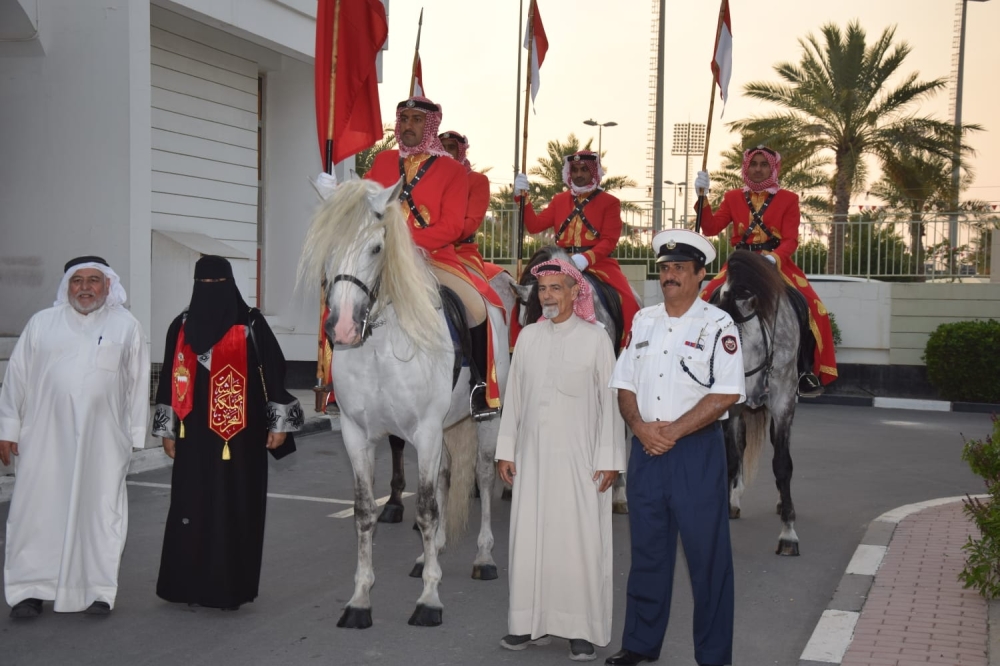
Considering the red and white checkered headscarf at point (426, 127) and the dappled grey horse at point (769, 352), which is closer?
the red and white checkered headscarf at point (426, 127)

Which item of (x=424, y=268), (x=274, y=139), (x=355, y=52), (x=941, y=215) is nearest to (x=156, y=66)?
(x=274, y=139)

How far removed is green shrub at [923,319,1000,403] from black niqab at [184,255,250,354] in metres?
15.3

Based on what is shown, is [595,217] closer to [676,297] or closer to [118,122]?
[676,297]

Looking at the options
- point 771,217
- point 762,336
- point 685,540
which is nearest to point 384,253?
point 685,540

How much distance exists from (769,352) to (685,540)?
334 centimetres

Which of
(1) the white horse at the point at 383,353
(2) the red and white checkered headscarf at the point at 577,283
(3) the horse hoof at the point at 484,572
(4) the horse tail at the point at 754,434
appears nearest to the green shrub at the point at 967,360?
(4) the horse tail at the point at 754,434

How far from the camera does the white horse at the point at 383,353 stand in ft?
18.2

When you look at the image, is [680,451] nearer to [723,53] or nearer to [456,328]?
[456,328]

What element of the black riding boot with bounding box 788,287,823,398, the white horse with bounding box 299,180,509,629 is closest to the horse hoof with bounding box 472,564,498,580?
the white horse with bounding box 299,180,509,629

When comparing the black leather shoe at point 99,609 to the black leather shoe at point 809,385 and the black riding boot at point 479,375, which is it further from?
the black leather shoe at point 809,385

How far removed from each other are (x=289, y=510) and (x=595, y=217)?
3808mm

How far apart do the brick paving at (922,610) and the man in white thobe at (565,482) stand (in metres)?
Result: 1.34

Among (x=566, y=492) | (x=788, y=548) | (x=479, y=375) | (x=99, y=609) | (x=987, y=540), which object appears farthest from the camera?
(x=788, y=548)

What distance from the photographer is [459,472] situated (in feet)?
24.6
